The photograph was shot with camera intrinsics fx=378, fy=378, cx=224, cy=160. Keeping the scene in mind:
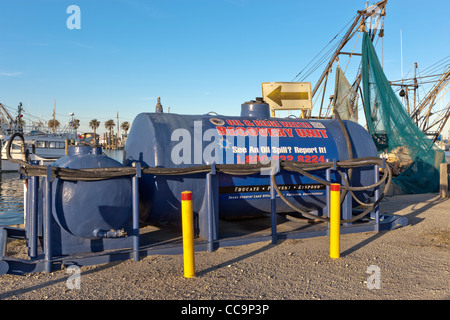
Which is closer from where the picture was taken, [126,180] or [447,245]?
[126,180]

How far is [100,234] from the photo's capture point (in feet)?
17.0

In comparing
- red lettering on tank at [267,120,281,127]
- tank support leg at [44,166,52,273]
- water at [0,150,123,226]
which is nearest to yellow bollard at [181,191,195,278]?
tank support leg at [44,166,52,273]

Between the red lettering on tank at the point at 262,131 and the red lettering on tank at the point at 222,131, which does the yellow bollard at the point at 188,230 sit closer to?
the red lettering on tank at the point at 222,131

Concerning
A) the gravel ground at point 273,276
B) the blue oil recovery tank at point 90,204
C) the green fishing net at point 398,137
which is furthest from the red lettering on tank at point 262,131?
the green fishing net at point 398,137

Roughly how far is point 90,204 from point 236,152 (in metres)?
2.48

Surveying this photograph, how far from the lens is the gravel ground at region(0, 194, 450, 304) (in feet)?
13.7

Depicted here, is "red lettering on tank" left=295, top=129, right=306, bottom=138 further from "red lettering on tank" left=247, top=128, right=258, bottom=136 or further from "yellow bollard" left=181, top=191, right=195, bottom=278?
"yellow bollard" left=181, top=191, right=195, bottom=278

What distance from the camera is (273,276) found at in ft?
15.6

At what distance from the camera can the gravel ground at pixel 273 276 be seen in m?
4.18

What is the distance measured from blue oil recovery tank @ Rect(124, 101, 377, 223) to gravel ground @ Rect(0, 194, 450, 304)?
2.69 ft

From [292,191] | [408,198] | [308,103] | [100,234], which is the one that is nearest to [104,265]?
[100,234]

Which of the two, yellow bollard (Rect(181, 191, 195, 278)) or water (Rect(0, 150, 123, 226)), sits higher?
yellow bollard (Rect(181, 191, 195, 278))

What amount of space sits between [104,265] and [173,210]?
Answer: 4.43ft
